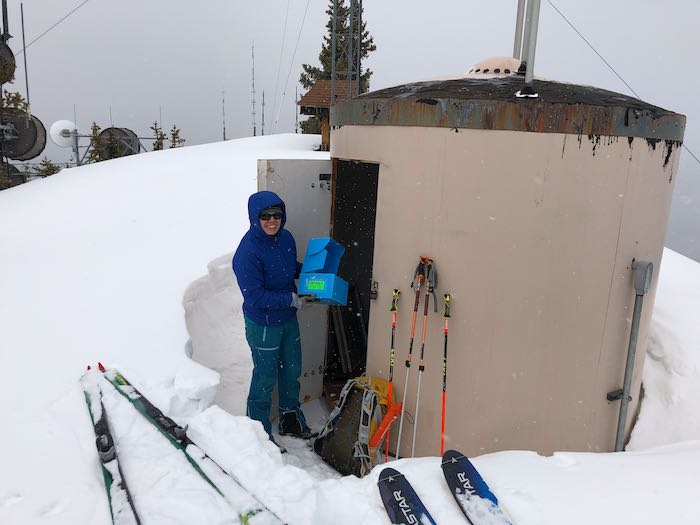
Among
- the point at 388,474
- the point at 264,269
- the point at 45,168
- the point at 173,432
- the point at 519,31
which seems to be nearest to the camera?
the point at 388,474

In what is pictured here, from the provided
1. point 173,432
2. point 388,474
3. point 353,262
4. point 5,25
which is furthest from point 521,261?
point 5,25

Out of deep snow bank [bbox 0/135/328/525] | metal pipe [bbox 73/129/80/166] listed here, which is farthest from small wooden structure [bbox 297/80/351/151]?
deep snow bank [bbox 0/135/328/525]

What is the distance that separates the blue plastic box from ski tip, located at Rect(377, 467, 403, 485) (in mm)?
1539

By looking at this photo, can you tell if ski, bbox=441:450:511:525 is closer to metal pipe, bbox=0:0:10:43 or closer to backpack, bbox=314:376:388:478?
backpack, bbox=314:376:388:478

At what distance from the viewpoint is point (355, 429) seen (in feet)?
12.8

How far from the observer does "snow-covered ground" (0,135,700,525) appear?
2.36m

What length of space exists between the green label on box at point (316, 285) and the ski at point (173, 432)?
1345 mm

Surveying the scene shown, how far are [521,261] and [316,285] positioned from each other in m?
1.48

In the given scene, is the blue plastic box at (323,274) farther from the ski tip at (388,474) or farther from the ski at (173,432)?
the ski tip at (388,474)

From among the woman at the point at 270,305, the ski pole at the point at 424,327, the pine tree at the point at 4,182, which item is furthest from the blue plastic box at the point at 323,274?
the pine tree at the point at 4,182

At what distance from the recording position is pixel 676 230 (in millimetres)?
129125

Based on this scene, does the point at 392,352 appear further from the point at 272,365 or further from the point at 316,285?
the point at 272,365

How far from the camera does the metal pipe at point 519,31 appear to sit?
4.59 m

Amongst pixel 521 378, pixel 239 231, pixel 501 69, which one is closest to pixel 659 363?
pixel 521 378
